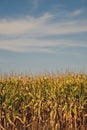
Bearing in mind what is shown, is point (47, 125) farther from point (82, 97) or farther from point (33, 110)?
point (82, 97)

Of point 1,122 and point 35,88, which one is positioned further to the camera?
point 35,88

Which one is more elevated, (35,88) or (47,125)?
(35,88)

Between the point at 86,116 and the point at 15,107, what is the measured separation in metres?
2.35

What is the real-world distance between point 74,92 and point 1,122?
2.61 meters

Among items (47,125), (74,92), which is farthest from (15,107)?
(74,92)

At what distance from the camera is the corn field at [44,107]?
10.8 metres

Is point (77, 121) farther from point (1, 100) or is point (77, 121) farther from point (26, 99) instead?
point (1, 100)

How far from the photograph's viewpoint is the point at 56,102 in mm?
11195

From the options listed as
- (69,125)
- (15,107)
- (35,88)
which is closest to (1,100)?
(15,107)

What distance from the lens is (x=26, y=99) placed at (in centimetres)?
1120

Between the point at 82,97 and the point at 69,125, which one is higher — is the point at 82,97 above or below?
above

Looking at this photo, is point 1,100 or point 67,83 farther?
point 67,83

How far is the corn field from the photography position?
1077 centimetres

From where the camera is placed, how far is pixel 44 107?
11102 mm
